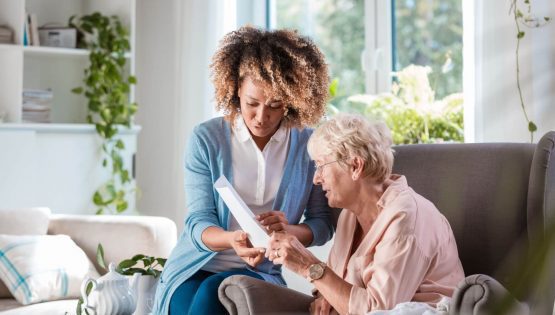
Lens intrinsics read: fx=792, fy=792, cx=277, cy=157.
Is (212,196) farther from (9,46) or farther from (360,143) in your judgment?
(9,46)

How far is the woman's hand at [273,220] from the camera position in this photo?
1962 mm

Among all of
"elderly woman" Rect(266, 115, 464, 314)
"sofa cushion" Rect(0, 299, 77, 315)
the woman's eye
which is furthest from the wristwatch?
"sofa cushion" Rect(0, 299, 77, 315)

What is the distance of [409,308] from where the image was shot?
5.46ft

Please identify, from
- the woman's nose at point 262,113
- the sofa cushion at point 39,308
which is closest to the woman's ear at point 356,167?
the woman's nose at point 262,113

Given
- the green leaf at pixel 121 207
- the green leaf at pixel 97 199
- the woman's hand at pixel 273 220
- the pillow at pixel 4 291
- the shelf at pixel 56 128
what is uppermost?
the shelf at pixel 56 128

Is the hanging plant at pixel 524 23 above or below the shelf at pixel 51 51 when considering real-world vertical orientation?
below

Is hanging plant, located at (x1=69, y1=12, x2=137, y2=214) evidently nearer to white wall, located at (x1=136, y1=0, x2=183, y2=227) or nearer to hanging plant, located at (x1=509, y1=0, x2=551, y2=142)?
white wall, located at (x1=136, y1=0, x2=183, y2=227)

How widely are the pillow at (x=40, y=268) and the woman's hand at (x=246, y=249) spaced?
1.11m

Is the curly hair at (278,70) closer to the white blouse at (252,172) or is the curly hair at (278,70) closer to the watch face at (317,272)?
the white blouse at (252,172)

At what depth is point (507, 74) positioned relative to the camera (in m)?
2.99

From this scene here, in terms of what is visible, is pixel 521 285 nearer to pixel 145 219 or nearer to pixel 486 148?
pixel 486 148

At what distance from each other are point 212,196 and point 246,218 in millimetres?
281

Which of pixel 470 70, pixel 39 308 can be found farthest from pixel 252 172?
pixel 470 70

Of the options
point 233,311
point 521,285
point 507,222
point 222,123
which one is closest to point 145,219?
point 222,123
